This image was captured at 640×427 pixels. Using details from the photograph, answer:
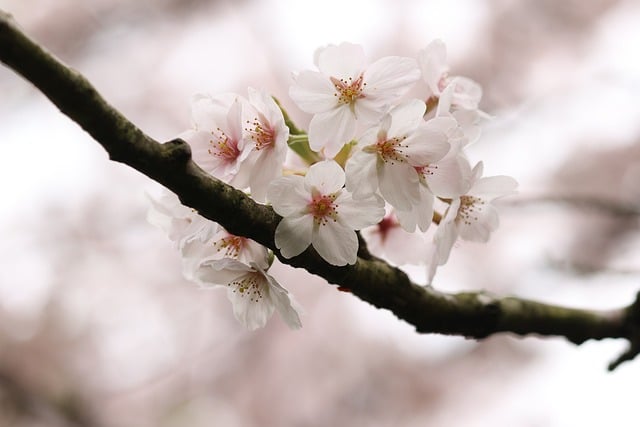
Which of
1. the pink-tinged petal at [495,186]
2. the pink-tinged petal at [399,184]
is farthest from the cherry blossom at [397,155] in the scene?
the pink-tinged petal at [495,186]

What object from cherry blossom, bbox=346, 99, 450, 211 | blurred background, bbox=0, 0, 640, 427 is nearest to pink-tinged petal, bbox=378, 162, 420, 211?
cherry blossom, bbox=346, 99, 450, 211

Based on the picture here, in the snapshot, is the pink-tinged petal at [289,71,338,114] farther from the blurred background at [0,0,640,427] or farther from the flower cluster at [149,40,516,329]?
the blurred background at [0,0,640,427]

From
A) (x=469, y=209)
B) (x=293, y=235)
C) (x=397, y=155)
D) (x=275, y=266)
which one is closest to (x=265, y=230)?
(x=293, y=235)

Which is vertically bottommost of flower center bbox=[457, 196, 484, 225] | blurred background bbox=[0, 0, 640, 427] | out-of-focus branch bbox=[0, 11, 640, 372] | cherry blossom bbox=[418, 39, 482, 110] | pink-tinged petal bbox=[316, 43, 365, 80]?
out-of-focus branch bbox=[0, 11, 640, 372]

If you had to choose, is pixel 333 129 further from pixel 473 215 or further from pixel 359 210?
pixel 473 215

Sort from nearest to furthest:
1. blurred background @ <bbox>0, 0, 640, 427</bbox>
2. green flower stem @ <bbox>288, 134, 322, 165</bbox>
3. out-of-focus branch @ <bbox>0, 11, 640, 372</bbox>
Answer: out-of-focus branch @ <bbox>0, 11, 640, 372</bbox>
green flower stem @ <bbox>288, 134, 322, 165</bbox>
blurred background @ <bbox>0, 0, 640, 427</bbox>

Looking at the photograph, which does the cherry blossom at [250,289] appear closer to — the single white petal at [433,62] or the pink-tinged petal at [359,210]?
the pink-tinged petal at [359,210]
